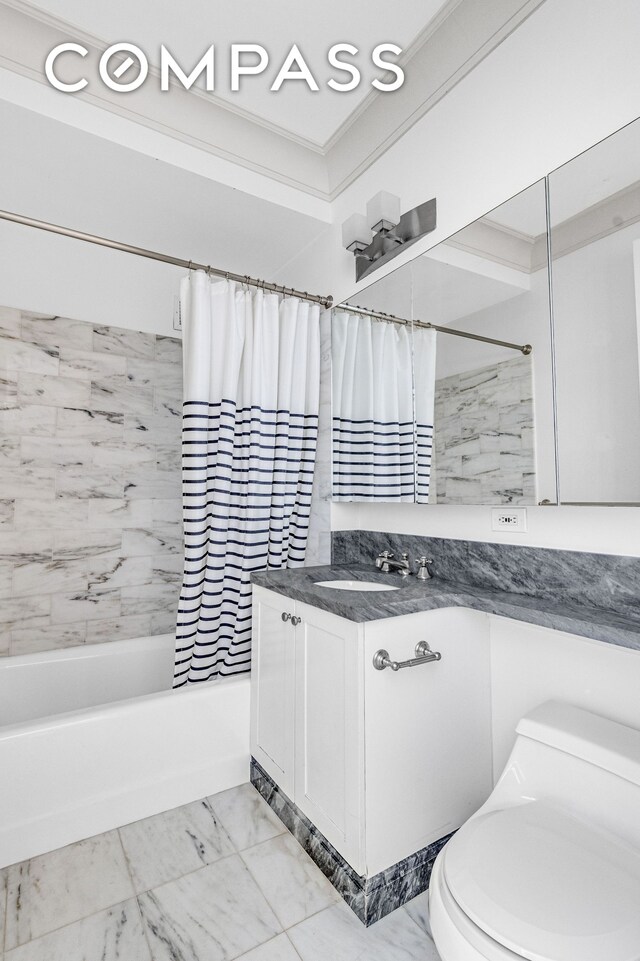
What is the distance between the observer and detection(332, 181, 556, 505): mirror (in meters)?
1.40

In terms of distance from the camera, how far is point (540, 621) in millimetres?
1248

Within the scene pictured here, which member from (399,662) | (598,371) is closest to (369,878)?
(399,662)

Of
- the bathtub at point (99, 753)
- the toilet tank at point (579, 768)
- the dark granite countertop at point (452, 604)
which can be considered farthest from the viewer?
the bathtub at point (99, 753)

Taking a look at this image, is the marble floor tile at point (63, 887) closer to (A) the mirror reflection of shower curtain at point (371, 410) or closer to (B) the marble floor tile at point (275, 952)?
(B) the marble floor tile at point (275, 952)

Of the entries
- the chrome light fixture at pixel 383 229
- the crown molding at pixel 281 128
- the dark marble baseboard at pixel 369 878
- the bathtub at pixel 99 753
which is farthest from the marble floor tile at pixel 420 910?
the crown molding at pixel 281 128

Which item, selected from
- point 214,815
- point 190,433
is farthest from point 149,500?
point 214,815

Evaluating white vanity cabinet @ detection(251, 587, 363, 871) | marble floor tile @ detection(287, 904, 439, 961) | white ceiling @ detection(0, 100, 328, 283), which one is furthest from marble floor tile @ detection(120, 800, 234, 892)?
white ceiling @ detection(0, 100, 328, 283)

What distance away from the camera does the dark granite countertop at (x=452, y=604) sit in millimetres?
1139

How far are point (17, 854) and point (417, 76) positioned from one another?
117 inches

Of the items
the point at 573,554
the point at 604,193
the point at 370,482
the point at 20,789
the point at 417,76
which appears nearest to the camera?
the point at 604,193

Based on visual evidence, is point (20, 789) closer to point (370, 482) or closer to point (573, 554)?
point (370, 482)

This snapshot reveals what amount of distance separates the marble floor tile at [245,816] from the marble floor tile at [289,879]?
0.13 ft

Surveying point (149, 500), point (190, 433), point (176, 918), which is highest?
point (190, 433)

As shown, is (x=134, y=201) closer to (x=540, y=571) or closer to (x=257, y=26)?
(x=257, y=26)
